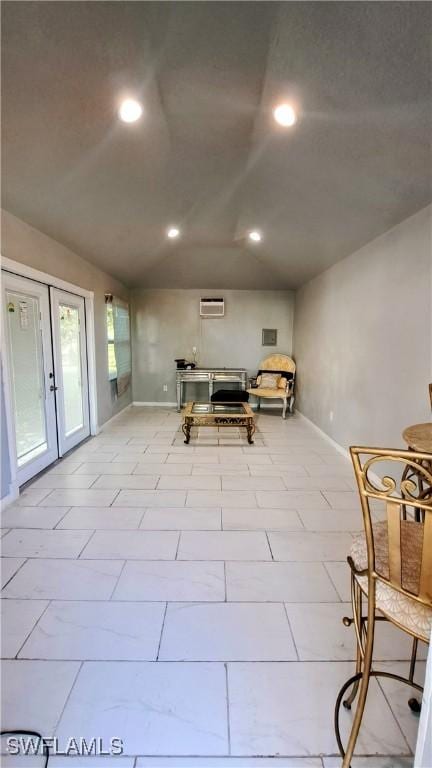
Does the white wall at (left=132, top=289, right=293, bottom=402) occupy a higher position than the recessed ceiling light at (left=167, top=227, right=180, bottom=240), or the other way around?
the recessed ceiling light at (left=167, top=227, right=180, bottom=240)

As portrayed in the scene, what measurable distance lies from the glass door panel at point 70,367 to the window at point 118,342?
80cm

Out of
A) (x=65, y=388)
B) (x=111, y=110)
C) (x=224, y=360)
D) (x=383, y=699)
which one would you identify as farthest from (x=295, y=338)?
(x=383, y=699)

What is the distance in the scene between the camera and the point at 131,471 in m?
3.42

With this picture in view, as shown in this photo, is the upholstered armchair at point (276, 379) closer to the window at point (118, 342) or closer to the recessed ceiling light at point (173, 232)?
the window at point (118, 342)

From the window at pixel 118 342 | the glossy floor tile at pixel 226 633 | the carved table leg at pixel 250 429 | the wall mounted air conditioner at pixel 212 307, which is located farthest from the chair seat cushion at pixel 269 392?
the glossy floor tile at pixel 226 633

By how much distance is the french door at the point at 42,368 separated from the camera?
9.60 feet

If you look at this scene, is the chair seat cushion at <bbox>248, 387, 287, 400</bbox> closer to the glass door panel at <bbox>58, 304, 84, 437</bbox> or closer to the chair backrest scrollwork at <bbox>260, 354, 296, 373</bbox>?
the chair backrest scrollwork at <bbox>260, 354, 296, 373</bbox>

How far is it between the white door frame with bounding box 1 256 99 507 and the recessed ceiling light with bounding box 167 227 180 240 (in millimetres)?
1267

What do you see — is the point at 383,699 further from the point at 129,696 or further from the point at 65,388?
the point at 65,388

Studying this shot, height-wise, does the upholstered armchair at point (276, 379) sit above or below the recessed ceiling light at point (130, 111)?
below

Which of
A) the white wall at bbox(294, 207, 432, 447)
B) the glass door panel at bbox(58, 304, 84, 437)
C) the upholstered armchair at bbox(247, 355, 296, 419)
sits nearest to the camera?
the white wall at bbox(294, 207, 432, 447)

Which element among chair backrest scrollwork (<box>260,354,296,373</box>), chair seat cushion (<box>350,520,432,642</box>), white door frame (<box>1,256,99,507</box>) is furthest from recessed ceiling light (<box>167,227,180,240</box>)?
chair seat cushion (<box>350,520,432,642</box>)

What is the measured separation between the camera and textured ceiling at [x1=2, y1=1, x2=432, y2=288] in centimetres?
152

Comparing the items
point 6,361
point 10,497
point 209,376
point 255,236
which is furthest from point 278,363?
point 10,497
